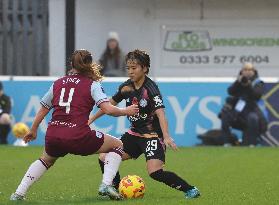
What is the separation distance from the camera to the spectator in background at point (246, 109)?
19.5 m

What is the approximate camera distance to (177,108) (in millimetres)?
20000

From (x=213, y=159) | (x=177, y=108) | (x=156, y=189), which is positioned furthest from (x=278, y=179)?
(x=177, y=108)

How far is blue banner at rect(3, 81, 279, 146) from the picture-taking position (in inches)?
782

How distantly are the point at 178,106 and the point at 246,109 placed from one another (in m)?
1.43

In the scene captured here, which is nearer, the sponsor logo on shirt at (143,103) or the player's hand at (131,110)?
the player's hand at (131,110)

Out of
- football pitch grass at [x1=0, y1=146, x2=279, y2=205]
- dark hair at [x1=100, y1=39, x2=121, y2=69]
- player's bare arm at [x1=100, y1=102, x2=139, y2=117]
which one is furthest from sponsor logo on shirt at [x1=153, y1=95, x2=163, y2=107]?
dark hair at [x1=100, y1=39, x2=121, y2=69]

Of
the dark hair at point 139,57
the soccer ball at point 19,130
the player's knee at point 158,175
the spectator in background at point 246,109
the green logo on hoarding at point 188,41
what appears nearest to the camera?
the player's knee at point 158,175

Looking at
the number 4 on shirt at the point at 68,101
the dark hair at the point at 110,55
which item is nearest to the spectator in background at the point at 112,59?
the dark hair at the point at 110,55

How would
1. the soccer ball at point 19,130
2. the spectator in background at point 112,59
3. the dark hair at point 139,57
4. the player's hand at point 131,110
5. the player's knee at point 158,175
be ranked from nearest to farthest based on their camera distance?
the player's hand at point 131,110 → the player's knee at point 158,175 → the dark hair at point 139,57 → the soccer ball at point 19,130 → the spectator in background at point 112,59

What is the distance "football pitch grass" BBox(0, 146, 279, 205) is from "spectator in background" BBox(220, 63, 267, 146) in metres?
0.74

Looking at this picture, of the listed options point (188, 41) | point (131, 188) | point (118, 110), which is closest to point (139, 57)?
point (118, 110)

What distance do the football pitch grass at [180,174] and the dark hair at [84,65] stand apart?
4.36ft

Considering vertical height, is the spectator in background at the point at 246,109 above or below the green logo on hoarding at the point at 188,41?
below

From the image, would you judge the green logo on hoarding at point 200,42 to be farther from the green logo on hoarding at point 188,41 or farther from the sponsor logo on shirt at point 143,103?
the sponsor logo on shirt at point 143,103
